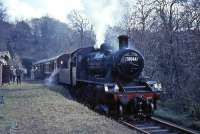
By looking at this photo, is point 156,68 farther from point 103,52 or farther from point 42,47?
point 42,47

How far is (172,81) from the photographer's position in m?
21.5

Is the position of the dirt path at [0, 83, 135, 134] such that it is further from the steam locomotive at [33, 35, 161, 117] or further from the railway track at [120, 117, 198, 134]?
the steam locomotive at [33, 35, 161, 117]

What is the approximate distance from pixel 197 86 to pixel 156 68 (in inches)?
284

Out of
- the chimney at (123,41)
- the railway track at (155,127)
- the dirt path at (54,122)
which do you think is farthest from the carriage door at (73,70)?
the railway track at (155,127)

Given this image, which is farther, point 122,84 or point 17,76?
point 17,76

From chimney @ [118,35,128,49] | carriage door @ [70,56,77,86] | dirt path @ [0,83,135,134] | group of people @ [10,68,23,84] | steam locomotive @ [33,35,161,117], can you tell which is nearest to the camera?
dirt path @ [0,83,135,134]

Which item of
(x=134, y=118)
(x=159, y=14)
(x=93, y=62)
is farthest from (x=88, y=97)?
(x=159, y=14)

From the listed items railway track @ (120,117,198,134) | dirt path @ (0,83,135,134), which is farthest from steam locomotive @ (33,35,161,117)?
dirt path @ (0,83,135,134)

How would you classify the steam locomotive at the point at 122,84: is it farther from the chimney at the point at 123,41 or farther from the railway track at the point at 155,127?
the railway track at the point at 155,127

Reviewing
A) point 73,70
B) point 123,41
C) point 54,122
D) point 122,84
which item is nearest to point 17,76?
point 73,70

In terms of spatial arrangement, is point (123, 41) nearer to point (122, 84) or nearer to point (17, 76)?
point (122, 84)

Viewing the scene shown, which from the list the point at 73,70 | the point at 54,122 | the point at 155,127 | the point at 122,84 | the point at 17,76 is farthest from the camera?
the point at 17,76

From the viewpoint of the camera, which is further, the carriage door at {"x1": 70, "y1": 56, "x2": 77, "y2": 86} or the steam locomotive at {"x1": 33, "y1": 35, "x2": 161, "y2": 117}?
the carriage door at {"x1": 70, "y1": 56, "x2": 77, "y2": 86}

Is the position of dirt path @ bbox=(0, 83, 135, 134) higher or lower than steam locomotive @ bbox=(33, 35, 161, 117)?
lower
